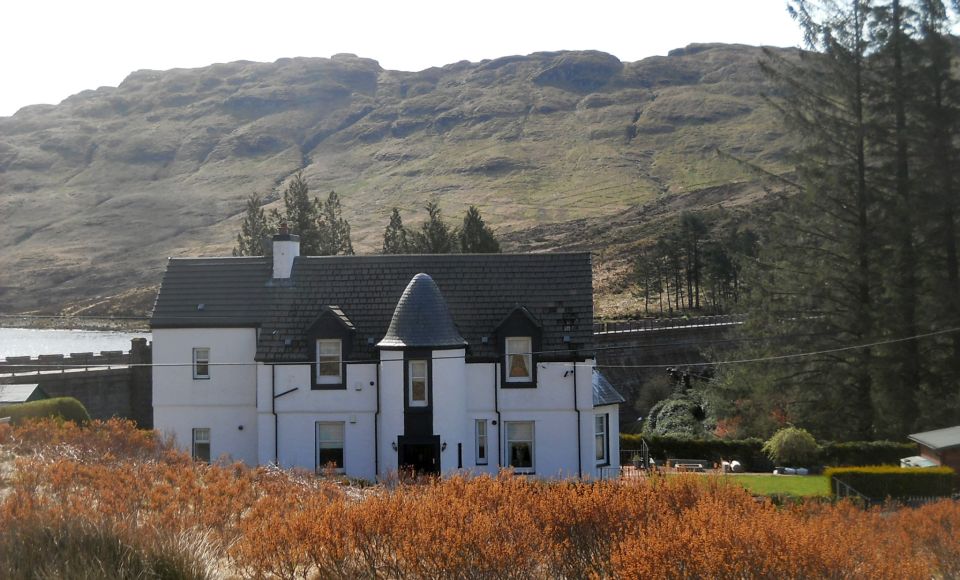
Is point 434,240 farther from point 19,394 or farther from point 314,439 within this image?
point 314,439

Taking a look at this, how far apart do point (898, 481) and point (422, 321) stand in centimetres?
1356

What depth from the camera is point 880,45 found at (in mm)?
38312

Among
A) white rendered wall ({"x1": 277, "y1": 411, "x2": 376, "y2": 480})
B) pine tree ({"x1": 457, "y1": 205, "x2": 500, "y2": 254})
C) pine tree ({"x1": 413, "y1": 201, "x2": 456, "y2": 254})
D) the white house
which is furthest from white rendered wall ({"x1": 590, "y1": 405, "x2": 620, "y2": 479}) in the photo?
pine tree ({"x1": 413, "y1": 201, "x2": 456, "y2": 254})

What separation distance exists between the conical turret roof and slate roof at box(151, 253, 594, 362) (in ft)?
4.22

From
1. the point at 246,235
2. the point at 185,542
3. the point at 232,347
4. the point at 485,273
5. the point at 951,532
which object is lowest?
the point at 951,532

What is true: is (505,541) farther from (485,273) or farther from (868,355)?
(868,355)

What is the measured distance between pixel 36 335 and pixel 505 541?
120 meters

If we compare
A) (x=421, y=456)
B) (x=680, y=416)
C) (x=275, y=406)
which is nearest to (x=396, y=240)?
(x=680, y=416)

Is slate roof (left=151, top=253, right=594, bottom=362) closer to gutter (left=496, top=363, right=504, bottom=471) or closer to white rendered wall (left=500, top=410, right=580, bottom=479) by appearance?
gutter (left=496, top=363, right=504, bottom=471)

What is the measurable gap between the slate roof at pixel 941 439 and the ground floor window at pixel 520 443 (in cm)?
1155

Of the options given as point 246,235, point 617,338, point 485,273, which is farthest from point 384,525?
point 246,235

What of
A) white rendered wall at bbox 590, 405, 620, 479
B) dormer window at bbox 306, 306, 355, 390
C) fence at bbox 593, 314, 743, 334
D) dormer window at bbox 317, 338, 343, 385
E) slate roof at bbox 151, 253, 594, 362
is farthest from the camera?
fence at bbox 593, 314, 743, 334

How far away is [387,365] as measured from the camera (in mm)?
27969

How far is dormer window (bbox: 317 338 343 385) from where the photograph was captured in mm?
28891
